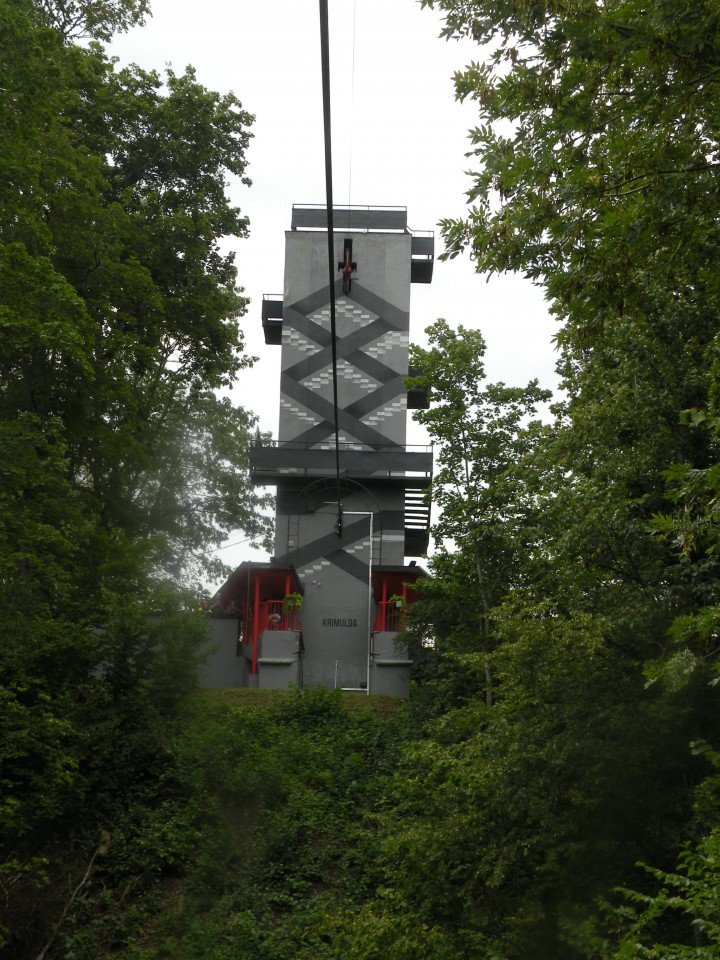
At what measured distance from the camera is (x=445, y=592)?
2345cm

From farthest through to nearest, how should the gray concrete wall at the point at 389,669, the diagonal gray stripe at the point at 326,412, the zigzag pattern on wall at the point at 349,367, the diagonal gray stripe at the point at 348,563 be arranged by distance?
the zigzag pattern on wall at the point at 349,367 → the diagonal gray stripe at the point at 326,412 → the diagonal gray stripe at the point at 348,563 → the gray concrete wall at the point at 389,669

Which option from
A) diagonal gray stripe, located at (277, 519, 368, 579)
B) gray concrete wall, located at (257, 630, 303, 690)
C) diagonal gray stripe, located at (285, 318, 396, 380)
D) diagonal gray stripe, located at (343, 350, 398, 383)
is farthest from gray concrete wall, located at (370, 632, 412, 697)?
diagonal gray stripe, located at (285, 318, 396, 380)

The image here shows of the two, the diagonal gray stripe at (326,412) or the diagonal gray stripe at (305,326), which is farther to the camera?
the diagonal gray stripe at (305,326)

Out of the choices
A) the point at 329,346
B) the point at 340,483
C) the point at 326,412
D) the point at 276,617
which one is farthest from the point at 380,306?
the point at 276,617

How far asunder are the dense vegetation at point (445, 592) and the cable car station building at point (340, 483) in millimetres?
3557

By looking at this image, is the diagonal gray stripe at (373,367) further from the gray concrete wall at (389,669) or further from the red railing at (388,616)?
the gray concrete wall at (389,669)

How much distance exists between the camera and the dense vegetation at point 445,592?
1019 centimetres

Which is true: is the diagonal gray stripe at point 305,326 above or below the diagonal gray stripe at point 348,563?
above

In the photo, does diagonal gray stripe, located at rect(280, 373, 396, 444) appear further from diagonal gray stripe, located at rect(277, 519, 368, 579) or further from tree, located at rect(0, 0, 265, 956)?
diagonal gray stripe, located at rect(277, 519, 368, 579)

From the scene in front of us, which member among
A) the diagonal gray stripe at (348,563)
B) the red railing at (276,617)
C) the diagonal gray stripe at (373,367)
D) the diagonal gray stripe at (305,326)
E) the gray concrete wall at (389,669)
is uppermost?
the diagonal gray stripe at (305,326)

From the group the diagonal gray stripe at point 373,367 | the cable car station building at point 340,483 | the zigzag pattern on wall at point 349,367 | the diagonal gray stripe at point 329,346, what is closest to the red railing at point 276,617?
the cable car station building at point 340,483

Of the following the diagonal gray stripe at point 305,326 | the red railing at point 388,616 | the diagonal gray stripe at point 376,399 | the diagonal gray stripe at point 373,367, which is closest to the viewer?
the red railing at point 388,616

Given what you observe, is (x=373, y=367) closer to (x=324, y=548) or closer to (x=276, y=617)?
(x=324, y=548)

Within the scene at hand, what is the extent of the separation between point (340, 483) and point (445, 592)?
8.97 meters
